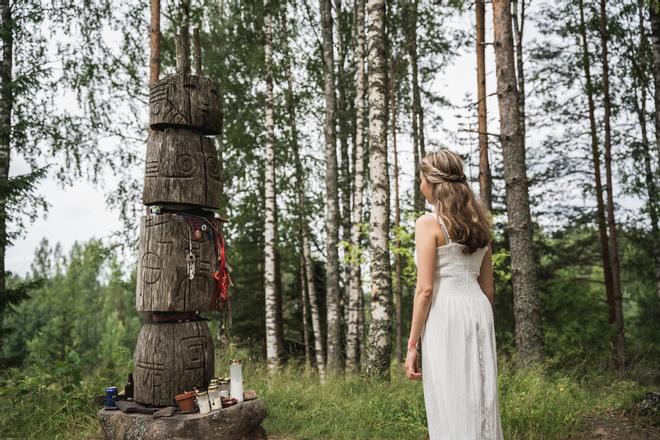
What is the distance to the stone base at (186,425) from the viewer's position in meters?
4.01

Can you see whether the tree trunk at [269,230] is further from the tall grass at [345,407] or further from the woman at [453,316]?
the woman at [453,316]

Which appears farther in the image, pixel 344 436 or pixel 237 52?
pixel 237 52

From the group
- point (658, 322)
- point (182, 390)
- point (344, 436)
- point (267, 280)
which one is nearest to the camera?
point (182, 390)

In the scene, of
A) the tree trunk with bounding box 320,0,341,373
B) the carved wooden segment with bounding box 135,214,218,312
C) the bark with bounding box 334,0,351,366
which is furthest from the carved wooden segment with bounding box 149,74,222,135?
the bark with bounding box 334,0,351,366

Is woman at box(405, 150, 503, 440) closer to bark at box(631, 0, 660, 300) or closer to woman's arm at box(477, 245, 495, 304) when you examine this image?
woman's arm at box(477, 245, 495, 304)

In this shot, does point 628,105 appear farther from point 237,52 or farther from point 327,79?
point 237,52

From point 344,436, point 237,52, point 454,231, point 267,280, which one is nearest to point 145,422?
point 344,436

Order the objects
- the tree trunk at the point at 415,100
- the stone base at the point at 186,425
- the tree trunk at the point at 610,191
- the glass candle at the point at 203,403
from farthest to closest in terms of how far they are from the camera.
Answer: the tree trunk at the point at 415,100 < the tree trunk at the point at 610,191 < the glass candle at the point at 203,403 < the stone base at the point at 186,425

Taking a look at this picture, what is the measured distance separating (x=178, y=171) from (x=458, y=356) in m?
2.89

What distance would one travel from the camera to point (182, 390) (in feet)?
14.4

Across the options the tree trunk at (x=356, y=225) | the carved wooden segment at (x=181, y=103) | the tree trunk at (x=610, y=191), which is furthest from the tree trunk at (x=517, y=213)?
the tree trunk at (x=610, y=191)

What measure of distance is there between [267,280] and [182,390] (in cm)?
644

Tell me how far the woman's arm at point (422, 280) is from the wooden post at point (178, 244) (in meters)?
2.21

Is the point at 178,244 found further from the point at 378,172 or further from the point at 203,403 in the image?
the point at 378,172
